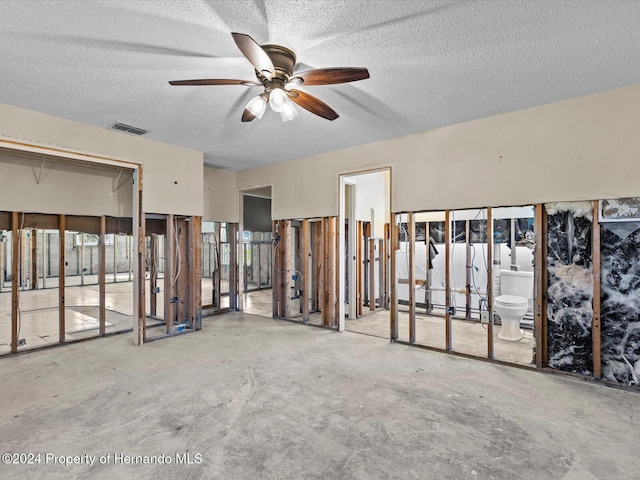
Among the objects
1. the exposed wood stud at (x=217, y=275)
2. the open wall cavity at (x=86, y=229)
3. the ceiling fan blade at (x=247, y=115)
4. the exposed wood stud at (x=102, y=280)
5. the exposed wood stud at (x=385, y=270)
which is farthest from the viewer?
the exposed wood stud at (x=385, y=270)

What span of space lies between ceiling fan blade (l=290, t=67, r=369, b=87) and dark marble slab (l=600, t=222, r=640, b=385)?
2827mm

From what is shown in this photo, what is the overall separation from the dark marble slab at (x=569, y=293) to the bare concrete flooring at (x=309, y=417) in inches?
9.4

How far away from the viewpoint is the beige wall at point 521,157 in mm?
3031

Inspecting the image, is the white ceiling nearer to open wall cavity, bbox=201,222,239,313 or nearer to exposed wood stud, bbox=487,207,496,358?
exposed wood stud, bbox=487,207,496,358

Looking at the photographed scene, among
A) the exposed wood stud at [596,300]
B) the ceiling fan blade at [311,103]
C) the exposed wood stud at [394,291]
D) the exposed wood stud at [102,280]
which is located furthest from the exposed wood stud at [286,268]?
the exposed wood stud at [596,300]

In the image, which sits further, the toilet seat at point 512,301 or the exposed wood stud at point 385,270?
the exposed wood stud at point 385,270

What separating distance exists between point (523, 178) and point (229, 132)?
3.52 m

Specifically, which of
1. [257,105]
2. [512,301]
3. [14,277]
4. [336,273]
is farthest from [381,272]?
[14,277]

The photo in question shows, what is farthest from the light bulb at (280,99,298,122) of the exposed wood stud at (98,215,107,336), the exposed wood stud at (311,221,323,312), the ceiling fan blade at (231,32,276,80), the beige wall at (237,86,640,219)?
the exposed wood stud at (98,215,107,336)

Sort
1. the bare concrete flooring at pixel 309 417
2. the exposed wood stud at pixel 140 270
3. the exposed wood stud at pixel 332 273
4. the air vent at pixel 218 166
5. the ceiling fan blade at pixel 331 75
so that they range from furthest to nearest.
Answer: the air vent at pixel 218 166, the exposed wood stud at pixel 332 273, the exposed wood stud at pixel 140 270, the ceiling fan blade at pixel 331 75, the bare concrete flooring at pixel 309 417

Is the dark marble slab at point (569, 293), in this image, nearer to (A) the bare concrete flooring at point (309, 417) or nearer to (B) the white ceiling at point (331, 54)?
(A) the bare concrete flooring at point (309, 417)

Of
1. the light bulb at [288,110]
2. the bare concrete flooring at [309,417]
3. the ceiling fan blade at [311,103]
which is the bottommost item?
the bare concrete flooring at [309,417]

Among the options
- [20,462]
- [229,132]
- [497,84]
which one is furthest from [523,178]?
[20,462]

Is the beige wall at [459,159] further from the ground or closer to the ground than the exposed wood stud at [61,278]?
further from the ground
